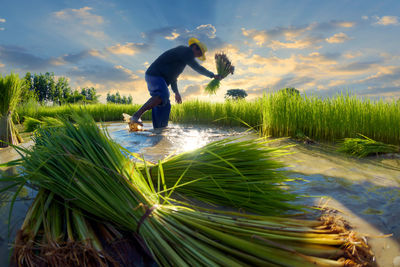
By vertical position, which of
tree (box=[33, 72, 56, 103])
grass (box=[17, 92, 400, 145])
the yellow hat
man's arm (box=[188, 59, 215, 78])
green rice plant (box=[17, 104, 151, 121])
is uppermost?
tree (box=[33, 72, 56, 103])

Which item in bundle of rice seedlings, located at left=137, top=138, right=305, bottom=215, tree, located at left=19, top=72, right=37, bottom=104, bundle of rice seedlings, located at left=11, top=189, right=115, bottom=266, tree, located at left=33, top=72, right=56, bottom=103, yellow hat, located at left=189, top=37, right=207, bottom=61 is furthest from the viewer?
tree, located at left=33, top=72, right=56, bottom=103

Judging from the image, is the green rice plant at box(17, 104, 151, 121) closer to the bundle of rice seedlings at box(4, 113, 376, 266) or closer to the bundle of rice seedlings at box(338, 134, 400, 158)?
the bundle of rice seedlings at box(338, 134, 400, 158)

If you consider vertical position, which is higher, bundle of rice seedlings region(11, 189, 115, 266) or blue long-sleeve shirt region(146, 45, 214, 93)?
blue long-sleeve shirt region(146, 45, 214, 93)

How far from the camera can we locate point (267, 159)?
4.66ft

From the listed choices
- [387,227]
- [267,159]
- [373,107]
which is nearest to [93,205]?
[267,159]

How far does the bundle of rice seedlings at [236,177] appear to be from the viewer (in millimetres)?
1266

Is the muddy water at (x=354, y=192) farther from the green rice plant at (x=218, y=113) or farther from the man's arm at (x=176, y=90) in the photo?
the man's arm at (x=176, y=90)

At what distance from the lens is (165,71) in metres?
5.14

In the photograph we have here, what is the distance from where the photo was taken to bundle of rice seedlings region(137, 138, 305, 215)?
4.15 feet

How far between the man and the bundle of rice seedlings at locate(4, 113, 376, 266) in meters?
3.84

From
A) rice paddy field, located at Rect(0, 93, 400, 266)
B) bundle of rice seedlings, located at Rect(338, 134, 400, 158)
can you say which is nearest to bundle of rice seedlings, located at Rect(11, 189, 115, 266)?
rice paddy field, located at Rect(0, 93, 400, 266)

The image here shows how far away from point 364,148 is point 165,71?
4026 millimetres

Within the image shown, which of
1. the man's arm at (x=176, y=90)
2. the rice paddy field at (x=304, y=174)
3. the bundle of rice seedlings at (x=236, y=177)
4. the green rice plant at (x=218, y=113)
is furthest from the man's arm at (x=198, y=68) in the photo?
the bundle of rice seedlings at (x=236, y=177)

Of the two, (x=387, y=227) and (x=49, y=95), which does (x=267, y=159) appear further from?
(x=49, y=95)
